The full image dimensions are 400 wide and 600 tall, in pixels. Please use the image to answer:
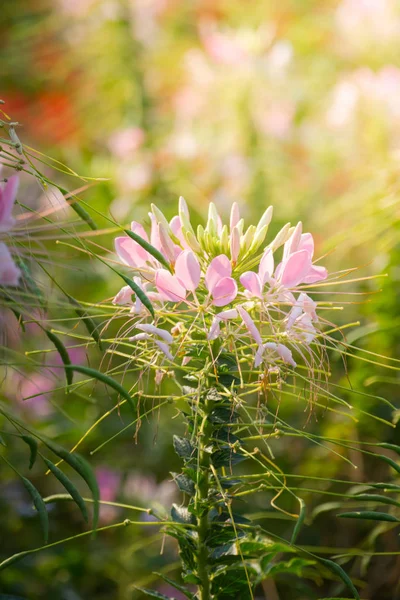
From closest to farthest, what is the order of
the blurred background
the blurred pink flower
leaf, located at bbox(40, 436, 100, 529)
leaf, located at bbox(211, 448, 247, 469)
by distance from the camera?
1. leaf, located at bbox(40, 436, 100, 529)
2. leaf, located at bbox(211, 448, 247, 469)
3. the blurred background
4. the blurred pink flower

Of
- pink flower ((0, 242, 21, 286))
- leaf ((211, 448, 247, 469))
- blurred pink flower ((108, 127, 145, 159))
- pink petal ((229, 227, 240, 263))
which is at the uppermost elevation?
blurred pink flower ((108, 127, 145, 159))

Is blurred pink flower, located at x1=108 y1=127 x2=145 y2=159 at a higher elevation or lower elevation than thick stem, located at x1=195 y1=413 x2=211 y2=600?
higher

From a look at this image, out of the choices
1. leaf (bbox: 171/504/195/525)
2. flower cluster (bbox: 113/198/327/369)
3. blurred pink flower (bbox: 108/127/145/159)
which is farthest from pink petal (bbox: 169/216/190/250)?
blurred pink flower (bbox: 108/127/145/159)

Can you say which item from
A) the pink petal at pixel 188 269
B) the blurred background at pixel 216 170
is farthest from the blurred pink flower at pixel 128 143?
the pink petal at pixel 188 269

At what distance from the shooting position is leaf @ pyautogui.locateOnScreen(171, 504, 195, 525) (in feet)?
1.57

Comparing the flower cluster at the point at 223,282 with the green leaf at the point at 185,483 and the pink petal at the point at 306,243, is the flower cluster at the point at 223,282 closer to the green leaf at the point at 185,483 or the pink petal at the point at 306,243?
the pink petal at the point at 306,243

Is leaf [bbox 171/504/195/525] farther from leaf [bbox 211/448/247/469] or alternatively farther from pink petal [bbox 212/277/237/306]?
pink petal [bbox 212/277/237/306]

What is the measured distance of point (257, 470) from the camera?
1007mm

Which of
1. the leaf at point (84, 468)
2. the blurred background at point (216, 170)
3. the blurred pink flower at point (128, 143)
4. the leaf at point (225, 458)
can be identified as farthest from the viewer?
the blurred pink flower at point (128, 143)

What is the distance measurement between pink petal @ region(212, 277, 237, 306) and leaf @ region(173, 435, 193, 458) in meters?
0.12

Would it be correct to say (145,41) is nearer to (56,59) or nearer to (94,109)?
(94,109)

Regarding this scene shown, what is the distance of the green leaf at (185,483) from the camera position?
0.48 meters

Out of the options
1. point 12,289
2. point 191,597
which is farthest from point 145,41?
point 191,597

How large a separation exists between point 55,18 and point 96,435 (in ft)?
6.26
